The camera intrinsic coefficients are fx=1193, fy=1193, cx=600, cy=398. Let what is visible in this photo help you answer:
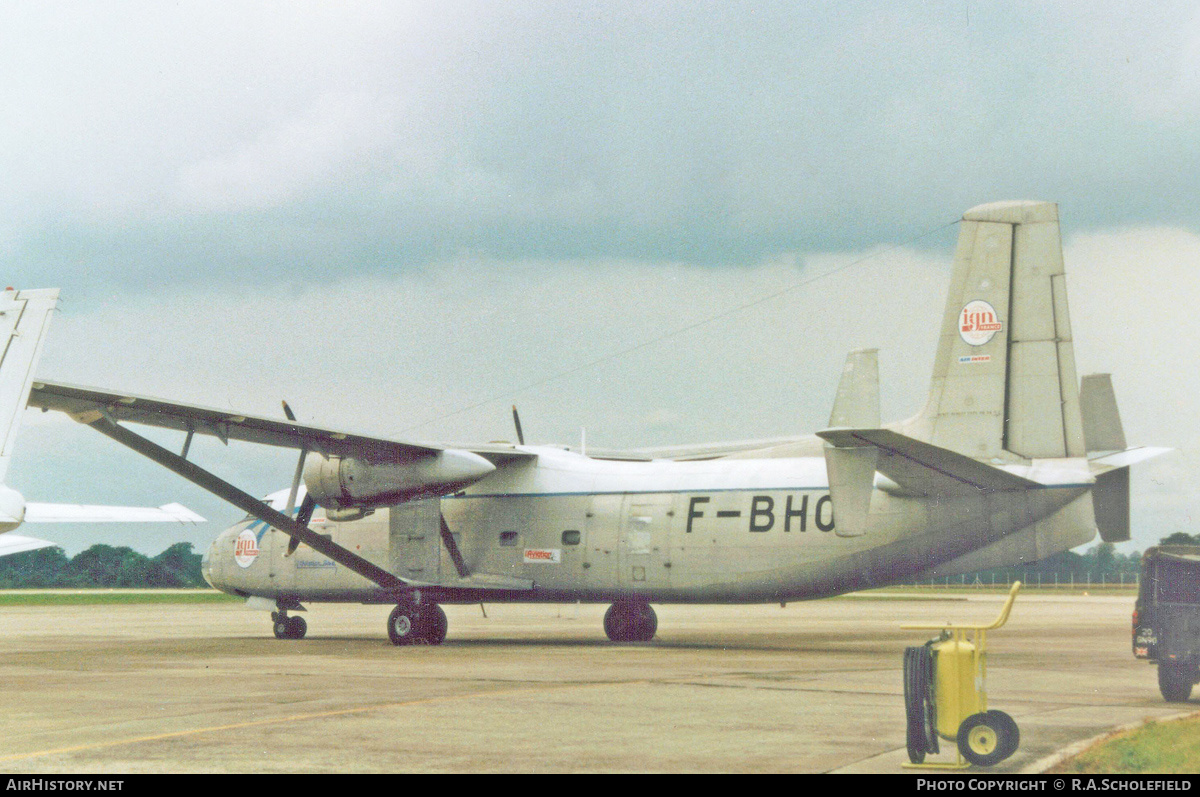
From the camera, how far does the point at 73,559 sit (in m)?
97.3

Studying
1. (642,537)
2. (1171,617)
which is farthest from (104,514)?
(1171,617)

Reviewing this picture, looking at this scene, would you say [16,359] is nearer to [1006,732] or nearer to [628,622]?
[1006,732]

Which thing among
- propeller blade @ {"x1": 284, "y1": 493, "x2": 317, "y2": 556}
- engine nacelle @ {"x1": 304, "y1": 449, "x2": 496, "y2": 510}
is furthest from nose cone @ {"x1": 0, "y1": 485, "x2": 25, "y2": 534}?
propeller blade @ {"x1": 284, "y1": 493, "x2": 317, "y2": 556}

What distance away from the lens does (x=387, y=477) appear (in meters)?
23.0

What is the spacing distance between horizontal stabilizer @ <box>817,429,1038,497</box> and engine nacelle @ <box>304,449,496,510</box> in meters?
8.33

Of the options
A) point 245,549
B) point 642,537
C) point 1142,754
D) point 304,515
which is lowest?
point 1142,754

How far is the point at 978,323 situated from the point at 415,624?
11969mm

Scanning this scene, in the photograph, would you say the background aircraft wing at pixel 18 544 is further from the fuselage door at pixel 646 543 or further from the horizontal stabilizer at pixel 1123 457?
the horizontal stabilizer at pixel 1123 457

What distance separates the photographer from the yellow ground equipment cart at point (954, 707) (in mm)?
8391

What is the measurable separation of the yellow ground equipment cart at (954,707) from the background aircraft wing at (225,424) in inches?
581

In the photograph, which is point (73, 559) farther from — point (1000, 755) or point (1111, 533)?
point (1000, 755)

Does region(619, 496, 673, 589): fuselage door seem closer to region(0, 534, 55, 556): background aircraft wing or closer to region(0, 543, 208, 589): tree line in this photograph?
region(0, 534, 55, 556): background aircraft wing

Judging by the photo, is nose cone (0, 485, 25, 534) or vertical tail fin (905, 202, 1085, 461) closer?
nose cone (0, 485, 25, 534)

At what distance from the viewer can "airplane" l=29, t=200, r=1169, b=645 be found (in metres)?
18.3
